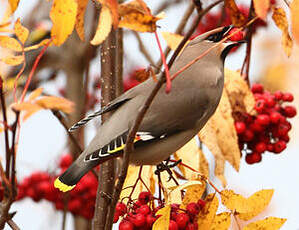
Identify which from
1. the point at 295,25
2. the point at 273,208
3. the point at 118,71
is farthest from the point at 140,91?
the point at 273,208

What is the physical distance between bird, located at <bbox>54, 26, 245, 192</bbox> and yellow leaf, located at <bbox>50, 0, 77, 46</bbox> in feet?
2.29

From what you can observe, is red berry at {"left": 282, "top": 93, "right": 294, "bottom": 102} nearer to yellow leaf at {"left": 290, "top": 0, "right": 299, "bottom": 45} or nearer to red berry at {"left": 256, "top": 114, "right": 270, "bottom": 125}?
red berry at {"left": 256, "top": 114, "right": 270, "bottom": 125}

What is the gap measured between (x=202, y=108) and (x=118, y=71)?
459 mm

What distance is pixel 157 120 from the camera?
2436mm

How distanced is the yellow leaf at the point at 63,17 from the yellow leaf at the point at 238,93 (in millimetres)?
1264

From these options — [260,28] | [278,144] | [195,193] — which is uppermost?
[260,28]

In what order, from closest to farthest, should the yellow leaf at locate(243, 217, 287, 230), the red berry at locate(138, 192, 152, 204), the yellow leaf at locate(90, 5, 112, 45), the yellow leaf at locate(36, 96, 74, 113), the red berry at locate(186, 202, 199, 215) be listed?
the yellow leaf at locate(36, 96, 74, 113)
the yellow leaf at locate(90, 5, 112, 45)
the yellow leaf at locate(243, 217, 287, 230)
the red berry at locate(186, 202, 199, 215)
the red berry at locate(138, 192, 152, 204)

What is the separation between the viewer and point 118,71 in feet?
8.72

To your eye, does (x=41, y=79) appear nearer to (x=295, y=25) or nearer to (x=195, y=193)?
(x=195, y=193)

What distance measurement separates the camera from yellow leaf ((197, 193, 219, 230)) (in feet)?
6.20

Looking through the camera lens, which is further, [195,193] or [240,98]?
[240,98]

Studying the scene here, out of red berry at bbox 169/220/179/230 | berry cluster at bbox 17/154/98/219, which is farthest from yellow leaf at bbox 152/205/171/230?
berry cluster at bbox 17/154/98/219

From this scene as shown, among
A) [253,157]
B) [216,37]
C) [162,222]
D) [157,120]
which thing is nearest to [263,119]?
[253,157]

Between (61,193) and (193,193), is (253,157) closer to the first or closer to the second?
(193,193)
